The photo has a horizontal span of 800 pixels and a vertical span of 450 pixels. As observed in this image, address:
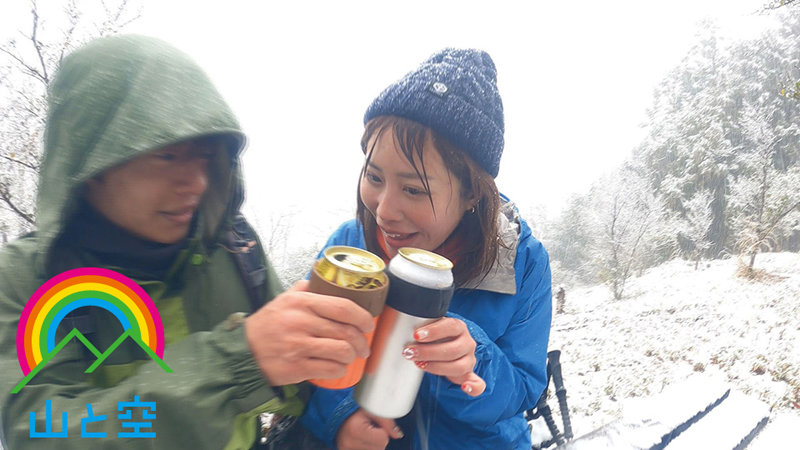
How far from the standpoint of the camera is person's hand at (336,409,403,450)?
3.68 feet

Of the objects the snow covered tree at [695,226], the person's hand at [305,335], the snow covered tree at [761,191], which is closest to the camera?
the person's hand at [305,335]

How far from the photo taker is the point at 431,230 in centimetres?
135

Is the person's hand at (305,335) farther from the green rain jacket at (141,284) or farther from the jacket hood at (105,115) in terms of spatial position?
the jacket hood at (105,115)

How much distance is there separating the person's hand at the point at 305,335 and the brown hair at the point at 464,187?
0.66 meters

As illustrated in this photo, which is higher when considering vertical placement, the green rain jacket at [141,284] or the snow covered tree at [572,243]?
the green rain jacket at [141,284]

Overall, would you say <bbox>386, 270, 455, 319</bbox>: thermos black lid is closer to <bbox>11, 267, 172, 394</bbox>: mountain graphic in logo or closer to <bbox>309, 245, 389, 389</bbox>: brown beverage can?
<bbox>309, 245, 389, 389</bbox>: brown beverage can

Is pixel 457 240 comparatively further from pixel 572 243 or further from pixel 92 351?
pixel 572 243

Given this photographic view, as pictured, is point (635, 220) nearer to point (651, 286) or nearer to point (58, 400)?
point (651, 286)

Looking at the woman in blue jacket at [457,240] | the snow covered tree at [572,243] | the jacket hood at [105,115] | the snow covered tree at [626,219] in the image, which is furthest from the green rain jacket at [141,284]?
the snow covered tree at [572,243]

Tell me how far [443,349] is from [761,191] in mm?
18793

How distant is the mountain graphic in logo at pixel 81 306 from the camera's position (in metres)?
0.81

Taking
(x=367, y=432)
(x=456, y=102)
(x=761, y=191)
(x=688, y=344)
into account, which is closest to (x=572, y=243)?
(x=761, y=191)

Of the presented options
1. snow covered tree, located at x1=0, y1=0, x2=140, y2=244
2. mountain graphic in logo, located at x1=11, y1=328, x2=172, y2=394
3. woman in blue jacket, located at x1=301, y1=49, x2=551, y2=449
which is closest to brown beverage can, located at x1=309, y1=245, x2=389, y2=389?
mountain graphic in logo, located at x1=11, y1=328, x2=172, y2=394

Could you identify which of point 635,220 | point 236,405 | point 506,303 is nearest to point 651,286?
point 635,220
